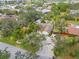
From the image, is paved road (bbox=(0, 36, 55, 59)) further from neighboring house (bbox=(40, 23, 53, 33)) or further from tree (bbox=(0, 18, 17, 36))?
neighboring house (bbox=(40, 23, 53, 33))

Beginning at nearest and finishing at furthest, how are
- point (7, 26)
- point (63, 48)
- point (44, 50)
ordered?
1. point (63, 48)
2. point (44, 50)
3. point (7, 26)

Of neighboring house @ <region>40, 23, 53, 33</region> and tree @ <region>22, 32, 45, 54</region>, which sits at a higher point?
tree @ <region>22, 32, 45, 54</region>

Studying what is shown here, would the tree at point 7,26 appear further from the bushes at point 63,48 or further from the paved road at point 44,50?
the bushes at point 63,48

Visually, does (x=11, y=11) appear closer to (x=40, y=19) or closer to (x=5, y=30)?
(x=40, y=19)

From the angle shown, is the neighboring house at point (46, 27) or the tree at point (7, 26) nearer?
the tree at point (7, 26)

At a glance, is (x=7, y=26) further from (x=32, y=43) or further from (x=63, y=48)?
(x=63, y=48)

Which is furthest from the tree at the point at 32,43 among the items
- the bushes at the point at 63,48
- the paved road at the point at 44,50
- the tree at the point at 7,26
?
the tree at the point at 7,26

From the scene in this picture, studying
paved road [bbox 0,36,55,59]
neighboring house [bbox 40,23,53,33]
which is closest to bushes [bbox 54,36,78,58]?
paved road [bbox 0,36,55,59]

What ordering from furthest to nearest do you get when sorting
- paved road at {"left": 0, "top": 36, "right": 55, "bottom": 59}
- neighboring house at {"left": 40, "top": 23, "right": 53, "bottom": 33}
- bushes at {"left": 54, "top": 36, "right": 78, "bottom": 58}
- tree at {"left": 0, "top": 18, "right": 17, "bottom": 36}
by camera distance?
neighboring house at {"left": 40, "top": 23, "right": 53, "bottom": 33} < tree at {"left": 0, "top": 18, "right": 17, "bottom": 36} < paved road at {"left": 0, "top": 36, "right": 55, "bottom": 59} < bushes at {"left": 54, "top": 36, "right": 78, "bottom": 58}

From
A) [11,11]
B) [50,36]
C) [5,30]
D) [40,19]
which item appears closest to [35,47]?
[50,36]

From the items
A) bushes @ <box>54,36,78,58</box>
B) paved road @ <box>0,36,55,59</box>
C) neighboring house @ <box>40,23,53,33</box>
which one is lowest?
neighboring house @ <box>40,23,53,33</box>

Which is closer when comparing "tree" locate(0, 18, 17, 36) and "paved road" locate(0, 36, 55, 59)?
"paved road" locate(0, 36, 55, 59)

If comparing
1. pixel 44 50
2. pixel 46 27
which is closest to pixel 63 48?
pixel 44 50
